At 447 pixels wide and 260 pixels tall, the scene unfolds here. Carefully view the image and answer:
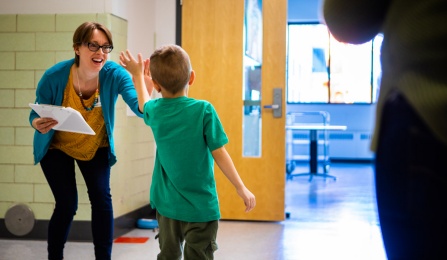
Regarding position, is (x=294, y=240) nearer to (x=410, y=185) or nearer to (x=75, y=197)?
(x=75, y=197)

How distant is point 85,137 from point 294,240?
6.22ft

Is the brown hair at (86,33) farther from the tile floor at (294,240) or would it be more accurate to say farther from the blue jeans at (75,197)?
the tile floor at (294,240)

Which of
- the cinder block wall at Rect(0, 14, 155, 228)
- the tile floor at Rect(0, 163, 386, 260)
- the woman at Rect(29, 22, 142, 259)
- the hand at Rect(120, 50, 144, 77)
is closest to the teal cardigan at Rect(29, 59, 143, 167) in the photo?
the woman at Rect(29, 22, 142, 259)

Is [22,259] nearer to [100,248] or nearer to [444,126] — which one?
[100,248]

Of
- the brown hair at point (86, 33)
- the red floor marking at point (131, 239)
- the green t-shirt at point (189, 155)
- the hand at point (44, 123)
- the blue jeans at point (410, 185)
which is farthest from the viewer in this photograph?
the red floor marking at point (131, 239)

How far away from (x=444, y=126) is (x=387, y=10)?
8.6 inches

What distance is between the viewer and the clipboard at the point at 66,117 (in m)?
2.61

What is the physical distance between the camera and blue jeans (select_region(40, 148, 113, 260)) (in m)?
2.90

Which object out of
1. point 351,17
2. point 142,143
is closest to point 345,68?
point 142,143

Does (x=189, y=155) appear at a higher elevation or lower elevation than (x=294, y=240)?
higher

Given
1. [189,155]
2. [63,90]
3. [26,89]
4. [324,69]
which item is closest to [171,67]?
[189,155]

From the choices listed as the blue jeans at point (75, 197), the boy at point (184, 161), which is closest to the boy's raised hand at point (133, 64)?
the boy at point (184, 161)

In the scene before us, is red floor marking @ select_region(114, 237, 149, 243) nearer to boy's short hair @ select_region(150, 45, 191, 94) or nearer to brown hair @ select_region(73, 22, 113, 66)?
brown hair @ select_region(73, 22, 113, 66)

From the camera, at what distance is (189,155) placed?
2199 mm
